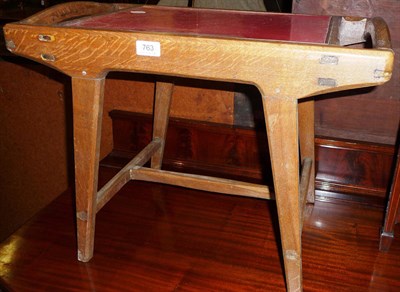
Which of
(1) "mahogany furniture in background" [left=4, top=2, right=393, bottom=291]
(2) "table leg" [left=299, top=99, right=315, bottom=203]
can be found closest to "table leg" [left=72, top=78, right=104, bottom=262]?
(1) "mahogany furniture in background" [left=4, top=2, right=393, bottom=291]

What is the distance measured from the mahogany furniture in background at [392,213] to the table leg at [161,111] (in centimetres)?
68

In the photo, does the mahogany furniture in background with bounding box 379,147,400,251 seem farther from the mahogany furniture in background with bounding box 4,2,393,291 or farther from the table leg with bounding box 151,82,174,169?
the table leg with bounding box 151,82,174,169

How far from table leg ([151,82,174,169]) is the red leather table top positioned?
0.26m

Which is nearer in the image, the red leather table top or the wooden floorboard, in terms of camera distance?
the red leather table top

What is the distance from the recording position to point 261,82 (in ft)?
2.59

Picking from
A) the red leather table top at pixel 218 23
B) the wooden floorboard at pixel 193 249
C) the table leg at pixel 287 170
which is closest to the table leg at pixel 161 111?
the wooden floorboard at pixel 193 249

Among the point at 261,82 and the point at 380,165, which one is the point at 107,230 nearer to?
the point at 261,82

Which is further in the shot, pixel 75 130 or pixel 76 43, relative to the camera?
pixel 75 130

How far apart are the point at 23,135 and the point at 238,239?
128 centimetres

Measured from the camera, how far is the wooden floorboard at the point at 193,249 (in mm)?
1045

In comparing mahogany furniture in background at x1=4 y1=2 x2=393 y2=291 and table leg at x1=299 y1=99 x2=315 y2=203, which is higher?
mahogany furniture in background at x1=4 y1=2 x2=393 y2=291

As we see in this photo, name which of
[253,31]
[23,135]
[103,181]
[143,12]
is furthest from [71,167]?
[253,31]

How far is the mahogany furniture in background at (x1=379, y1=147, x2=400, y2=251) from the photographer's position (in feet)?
3.46

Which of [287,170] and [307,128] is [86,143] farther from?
[307,128]
